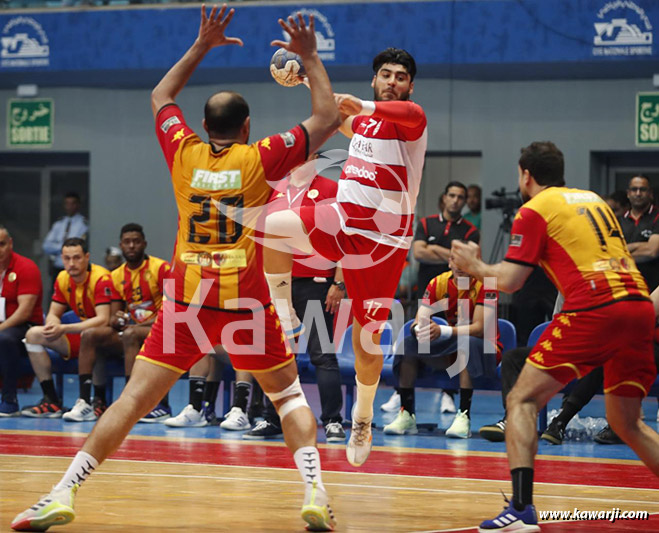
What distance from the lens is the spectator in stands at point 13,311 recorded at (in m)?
10.1

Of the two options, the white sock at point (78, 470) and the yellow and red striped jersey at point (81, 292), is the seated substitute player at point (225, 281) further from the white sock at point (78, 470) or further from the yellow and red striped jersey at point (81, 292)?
the yellow and red striped jersey at point (81, 292)

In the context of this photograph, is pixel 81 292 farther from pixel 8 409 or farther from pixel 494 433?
pixel 494 433

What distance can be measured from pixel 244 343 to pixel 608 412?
182 cm

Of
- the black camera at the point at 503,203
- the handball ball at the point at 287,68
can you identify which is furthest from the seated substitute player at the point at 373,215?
the black camera at the point at 503,203

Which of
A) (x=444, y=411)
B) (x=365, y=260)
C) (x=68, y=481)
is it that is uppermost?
(x=365, y=260)

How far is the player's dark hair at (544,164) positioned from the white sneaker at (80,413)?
579cm

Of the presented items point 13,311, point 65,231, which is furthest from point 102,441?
point 65,231

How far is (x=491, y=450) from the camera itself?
8023mm

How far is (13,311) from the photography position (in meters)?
10.5

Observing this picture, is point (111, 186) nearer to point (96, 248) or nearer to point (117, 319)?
point (96, 248)

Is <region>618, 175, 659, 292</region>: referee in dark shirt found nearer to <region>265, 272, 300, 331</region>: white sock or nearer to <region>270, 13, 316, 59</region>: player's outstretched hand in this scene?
<region>265, 272, 300, 331</region>: white sock

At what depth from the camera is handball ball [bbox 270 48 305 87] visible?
6.06 meters

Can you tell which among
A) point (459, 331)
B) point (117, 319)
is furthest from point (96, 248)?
point (459, 331)

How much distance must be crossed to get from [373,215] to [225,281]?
A: 6.00ft
